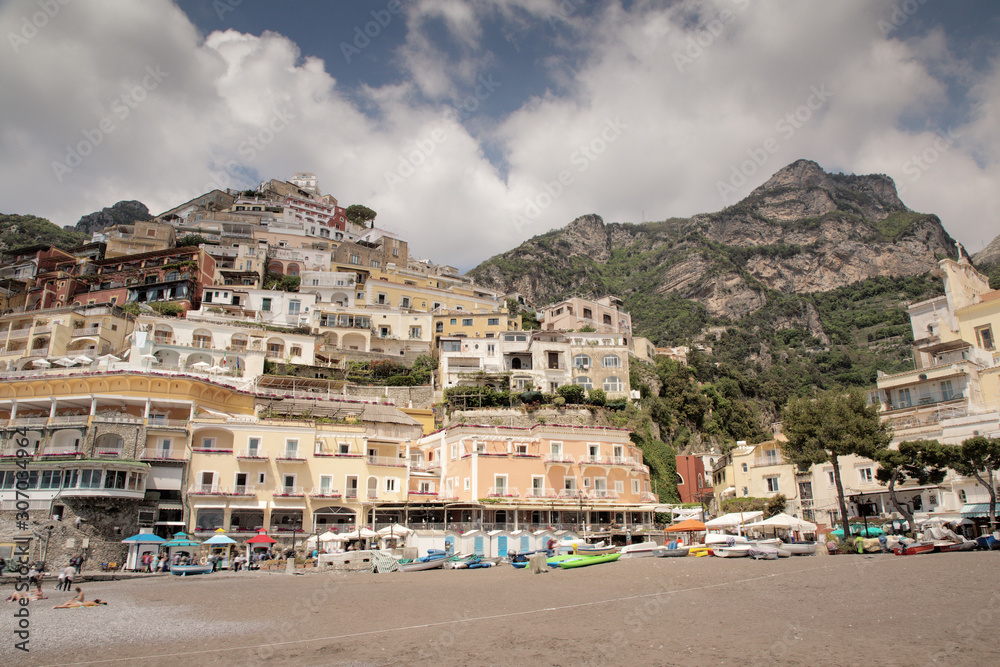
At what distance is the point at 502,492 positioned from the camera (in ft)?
138

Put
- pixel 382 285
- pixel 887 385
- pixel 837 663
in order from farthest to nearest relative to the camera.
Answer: pixel 382 285 → pixel 887 385 → pixel 837 663

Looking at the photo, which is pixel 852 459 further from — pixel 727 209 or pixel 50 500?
pixel 727 209

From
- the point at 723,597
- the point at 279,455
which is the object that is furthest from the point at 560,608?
the point at 279,455

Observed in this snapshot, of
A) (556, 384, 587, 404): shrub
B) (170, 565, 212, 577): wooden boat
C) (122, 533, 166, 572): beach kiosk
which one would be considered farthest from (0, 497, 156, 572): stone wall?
(556, 384, 587, 404): shrub

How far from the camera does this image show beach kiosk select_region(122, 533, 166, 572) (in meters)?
32.3

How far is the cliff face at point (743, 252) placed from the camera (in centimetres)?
11912

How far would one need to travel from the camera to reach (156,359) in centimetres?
4994

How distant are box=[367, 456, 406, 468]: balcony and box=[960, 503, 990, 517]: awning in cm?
3039

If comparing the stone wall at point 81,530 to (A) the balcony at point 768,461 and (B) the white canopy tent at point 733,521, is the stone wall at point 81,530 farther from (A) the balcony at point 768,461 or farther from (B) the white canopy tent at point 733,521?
(A) the balcony at point 768,461

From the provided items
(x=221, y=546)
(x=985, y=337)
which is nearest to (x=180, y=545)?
(x=221, y=546)

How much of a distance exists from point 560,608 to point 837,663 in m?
8.09

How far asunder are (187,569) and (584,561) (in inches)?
734

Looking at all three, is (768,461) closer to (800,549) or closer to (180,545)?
(800,549)

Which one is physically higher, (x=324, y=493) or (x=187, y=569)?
(x=324, y=493)
